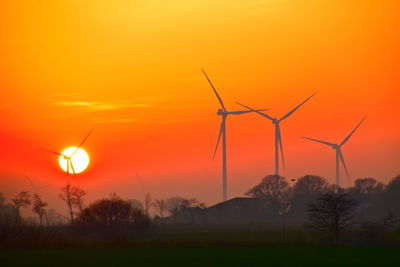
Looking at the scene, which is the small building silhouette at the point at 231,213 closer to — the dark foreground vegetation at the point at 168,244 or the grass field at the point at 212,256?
the dark foreground vegetation at the point at 168,244

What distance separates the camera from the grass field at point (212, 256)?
59.6m

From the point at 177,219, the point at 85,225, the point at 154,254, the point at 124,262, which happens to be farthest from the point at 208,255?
the point at 177,219

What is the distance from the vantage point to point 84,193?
472 ft

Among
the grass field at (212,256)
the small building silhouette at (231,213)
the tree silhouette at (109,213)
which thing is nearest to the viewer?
the grass field at (212,256)

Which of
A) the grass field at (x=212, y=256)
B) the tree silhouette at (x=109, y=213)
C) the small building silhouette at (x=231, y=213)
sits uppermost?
the small building silhouette at (x=231, y=213)

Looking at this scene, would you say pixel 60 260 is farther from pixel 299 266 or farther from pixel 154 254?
pixel 299 266

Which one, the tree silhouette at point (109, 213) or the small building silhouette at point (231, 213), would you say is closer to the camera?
the tree silhouette at point (109, 213)

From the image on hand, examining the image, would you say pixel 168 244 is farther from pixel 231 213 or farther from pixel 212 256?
pixel 231 213

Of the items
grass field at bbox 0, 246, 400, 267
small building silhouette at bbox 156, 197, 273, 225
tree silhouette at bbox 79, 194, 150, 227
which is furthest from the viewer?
small building silhouette at bbox 156, 197, 273, 225

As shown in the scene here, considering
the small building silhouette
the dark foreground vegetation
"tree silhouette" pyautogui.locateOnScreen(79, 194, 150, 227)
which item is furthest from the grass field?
the small building silhouette

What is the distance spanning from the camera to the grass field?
5962 centimetres

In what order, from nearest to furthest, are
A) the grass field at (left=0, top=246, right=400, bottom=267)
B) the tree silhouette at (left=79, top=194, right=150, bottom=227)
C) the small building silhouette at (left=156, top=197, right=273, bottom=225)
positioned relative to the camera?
the grass field at (left=0, top=246, right=400, bottom=267)
the tree silhouette at (left=79, top=194, right=150, bottom=227)
the small building silhouette at (left=156, top=197, right=273, bottom=225)

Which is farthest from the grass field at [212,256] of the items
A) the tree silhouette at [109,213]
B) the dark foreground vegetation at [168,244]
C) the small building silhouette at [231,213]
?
the small building silhouette at [231,213]

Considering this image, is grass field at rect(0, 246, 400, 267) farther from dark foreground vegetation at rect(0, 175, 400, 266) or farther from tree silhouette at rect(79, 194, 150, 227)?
tree silhouette at rect(79, 194, 150, 227)
